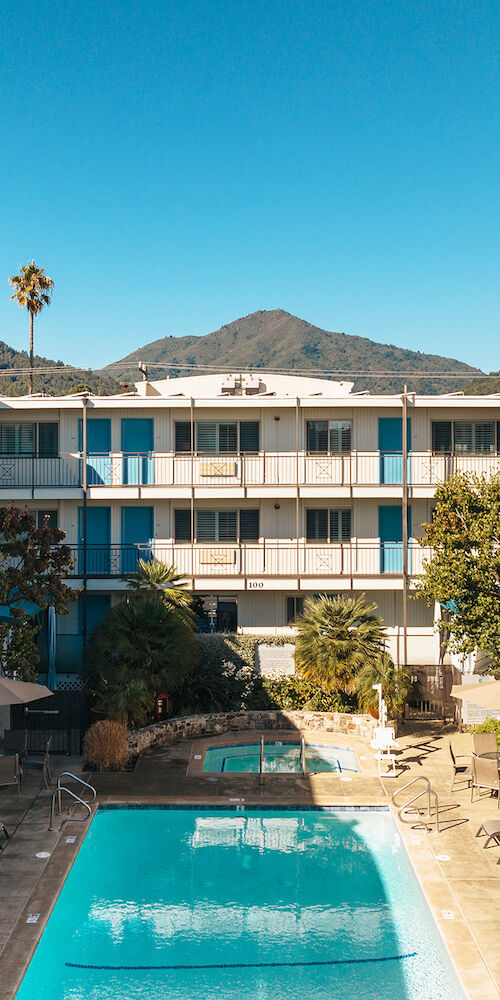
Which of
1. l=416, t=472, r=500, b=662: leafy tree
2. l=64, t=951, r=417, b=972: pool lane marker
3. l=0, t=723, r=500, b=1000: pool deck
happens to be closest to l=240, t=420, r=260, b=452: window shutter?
l=416, t=472, r=500, b=662: leafy tree

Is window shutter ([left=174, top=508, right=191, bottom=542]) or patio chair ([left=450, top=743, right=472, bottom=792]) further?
window shutter ([left=174, top=508, right=191, bottom=542])

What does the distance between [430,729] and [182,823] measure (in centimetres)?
886

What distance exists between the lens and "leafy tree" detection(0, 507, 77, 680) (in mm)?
20281

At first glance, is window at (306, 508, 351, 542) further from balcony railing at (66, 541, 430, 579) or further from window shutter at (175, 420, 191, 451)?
window shutter at (175, 420, 191, 451)

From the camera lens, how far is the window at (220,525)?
29.5m

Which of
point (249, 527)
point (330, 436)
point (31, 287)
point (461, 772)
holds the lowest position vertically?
point (461, 772)

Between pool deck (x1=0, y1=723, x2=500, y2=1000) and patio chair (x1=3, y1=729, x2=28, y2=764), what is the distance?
864 mm

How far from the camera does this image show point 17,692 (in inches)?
695

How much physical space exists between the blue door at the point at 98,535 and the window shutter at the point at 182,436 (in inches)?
125

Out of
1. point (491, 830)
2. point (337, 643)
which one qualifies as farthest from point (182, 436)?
point (491, 830)

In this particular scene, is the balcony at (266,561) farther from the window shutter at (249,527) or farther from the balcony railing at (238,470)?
the balcony railing at (238,470)

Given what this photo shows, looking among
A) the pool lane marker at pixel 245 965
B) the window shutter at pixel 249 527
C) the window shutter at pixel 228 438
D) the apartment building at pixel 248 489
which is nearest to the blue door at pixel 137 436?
the apartment building at pixel 248 489

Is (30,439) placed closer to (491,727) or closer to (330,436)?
(330,436)

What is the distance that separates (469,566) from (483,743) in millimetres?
4189
